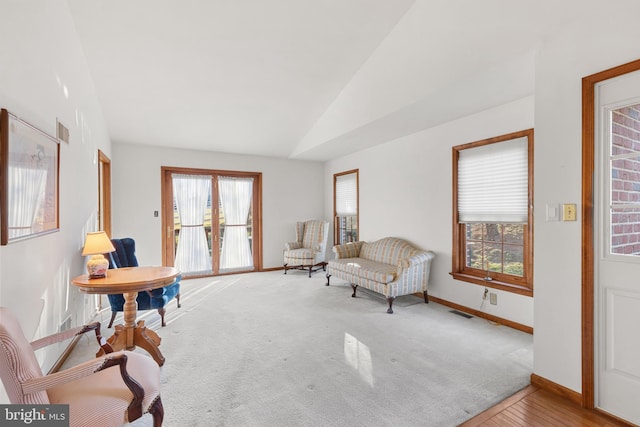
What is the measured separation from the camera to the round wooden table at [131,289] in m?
2.38

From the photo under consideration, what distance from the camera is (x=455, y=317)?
3.70 metres

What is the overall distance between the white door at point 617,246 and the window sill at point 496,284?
1298 millimetres

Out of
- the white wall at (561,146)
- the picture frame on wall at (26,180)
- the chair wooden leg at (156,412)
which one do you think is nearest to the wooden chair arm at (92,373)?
the chair wooden leg at (156,412)

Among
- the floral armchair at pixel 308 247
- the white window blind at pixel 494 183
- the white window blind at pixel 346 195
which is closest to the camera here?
the white window blind at pixel 494 183

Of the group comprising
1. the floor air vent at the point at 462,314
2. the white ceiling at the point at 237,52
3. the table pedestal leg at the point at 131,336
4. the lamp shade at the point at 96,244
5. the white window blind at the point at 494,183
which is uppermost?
the white ceiling at the point at 237,52

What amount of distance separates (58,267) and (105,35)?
7.37 ft

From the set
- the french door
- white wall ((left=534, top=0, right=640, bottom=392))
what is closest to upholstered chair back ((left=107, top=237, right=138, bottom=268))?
the french door

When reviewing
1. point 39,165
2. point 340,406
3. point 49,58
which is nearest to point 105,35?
point 49,58

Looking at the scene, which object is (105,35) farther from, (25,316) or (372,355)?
(372,355)

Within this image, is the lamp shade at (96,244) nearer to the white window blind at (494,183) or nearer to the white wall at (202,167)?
the white wall at (202,167)

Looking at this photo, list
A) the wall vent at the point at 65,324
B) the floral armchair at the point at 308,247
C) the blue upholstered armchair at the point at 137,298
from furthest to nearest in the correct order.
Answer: the floral armchair at the point at 308,247 < the blue upholstered armchair at the point at 137,298 < the wall vent at the point at 65,324

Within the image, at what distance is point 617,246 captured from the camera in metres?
1.89

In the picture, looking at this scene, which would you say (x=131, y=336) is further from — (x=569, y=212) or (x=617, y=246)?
(x=617, y=246)

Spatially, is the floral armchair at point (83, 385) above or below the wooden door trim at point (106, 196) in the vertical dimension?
below
